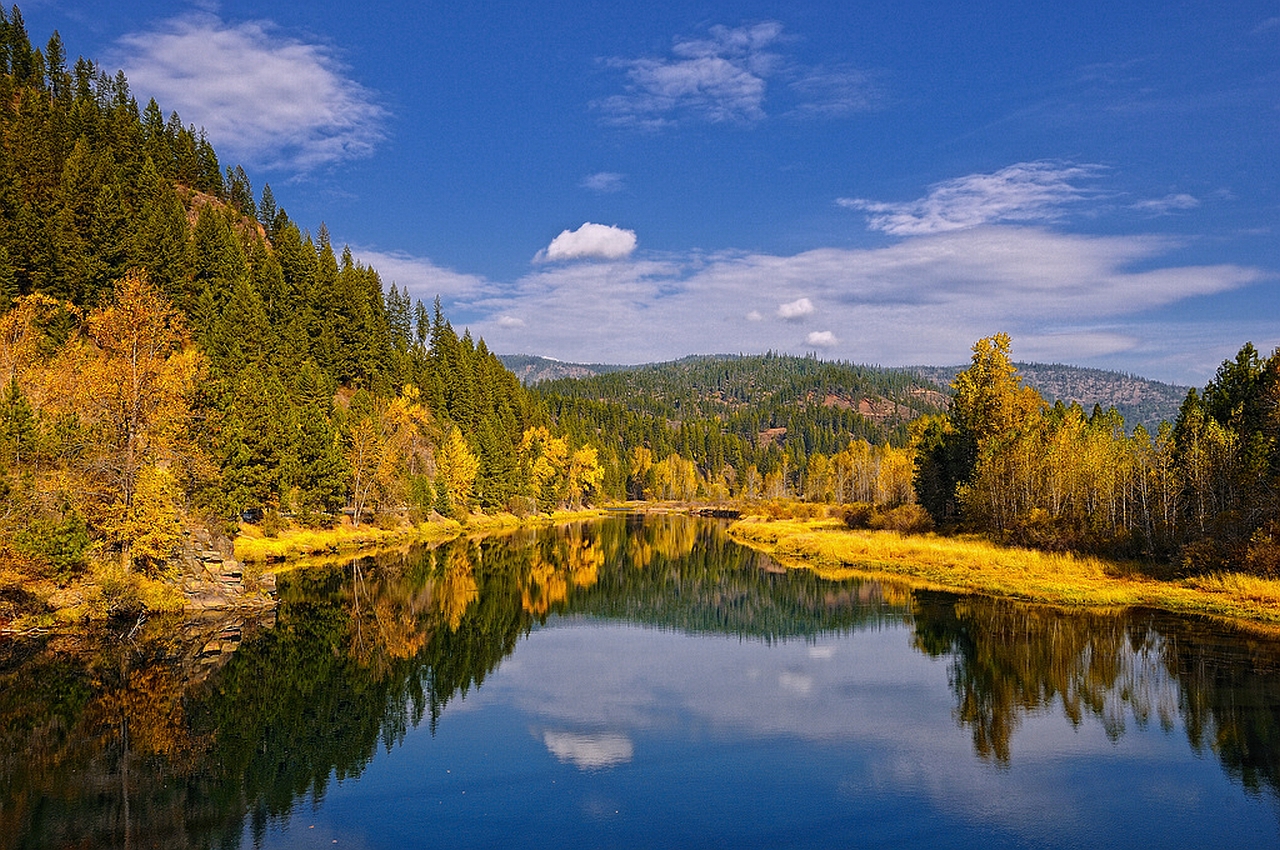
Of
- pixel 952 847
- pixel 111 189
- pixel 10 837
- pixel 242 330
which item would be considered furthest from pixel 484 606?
pixel 111 189

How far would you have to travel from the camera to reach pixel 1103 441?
6159 cm

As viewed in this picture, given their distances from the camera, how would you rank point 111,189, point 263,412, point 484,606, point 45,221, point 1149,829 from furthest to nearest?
point 111,189 < point 45,221 < point 263,412 < point 484,606 < point 1149,829

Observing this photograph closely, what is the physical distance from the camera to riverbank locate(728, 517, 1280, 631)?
122 ft

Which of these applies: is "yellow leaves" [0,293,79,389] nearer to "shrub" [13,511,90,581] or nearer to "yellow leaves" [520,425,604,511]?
"shrub" [13,511,90,581]

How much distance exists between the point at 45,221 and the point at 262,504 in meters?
33.7

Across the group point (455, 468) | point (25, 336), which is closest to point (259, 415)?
point (25, 336)

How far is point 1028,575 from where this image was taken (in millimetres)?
47719

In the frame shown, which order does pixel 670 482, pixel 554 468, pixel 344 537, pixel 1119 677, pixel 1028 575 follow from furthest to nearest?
pixel 670 482, pixel 554 468, pixel 344 537, pixel 1028 575, pixel 1119 677

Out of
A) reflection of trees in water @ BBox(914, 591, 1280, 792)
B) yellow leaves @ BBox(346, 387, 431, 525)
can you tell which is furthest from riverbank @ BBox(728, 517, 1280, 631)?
yellow leaves @ BBox(346, 387, 431, 525)

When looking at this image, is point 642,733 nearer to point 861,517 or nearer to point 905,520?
point 905,520

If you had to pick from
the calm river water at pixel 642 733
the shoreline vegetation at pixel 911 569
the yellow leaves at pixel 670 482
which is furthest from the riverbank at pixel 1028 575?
the yellow leaves at pixel 670 482

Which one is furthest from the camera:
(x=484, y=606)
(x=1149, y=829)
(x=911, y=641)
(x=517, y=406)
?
(x=517, y=406)

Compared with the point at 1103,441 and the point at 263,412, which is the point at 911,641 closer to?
the point at 1103,441

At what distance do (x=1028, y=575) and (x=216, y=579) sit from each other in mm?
47418
